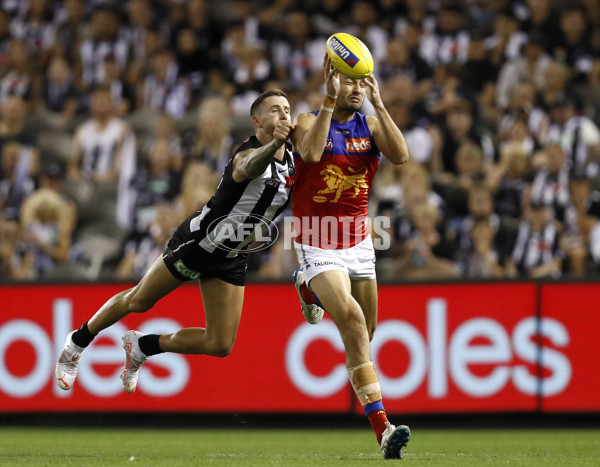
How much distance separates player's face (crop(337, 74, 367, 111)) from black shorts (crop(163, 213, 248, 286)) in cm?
162

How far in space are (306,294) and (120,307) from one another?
161 cm

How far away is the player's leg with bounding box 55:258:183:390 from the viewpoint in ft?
27.8

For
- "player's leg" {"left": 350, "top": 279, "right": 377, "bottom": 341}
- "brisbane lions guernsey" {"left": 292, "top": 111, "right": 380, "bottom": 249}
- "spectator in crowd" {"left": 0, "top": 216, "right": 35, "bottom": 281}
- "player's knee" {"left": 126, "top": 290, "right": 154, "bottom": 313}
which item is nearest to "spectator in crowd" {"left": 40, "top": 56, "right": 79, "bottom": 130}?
"spectator in crowd" {"left": 0, "top": 216, "right": 35, "bottom": 281}

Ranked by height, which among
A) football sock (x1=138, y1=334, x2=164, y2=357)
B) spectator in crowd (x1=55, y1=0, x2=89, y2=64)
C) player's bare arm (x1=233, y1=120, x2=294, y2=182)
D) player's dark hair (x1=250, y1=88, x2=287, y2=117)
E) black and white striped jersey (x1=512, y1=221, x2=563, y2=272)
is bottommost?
football sock (x1=138, y1=334, x2=164, y2=357)

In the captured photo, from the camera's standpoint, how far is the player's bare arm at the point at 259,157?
7523 mm

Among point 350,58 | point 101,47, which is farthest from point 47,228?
point 350,58

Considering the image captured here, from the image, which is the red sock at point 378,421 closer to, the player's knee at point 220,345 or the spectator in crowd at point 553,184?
the player's knee at point 220,345

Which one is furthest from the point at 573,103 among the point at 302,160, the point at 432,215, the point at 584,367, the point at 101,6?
the point at 101,6

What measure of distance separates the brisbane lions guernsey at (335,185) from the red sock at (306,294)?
71 centimetres

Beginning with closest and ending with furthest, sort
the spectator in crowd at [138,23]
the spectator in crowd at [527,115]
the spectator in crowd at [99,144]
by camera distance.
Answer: the spectator in crowd at [527,115] < the spectator in crowd at [99,144] < the spectator in crowd at [138,23]

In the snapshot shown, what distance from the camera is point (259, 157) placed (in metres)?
7.66

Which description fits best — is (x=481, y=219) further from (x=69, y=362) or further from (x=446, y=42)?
(x=69, y=362)

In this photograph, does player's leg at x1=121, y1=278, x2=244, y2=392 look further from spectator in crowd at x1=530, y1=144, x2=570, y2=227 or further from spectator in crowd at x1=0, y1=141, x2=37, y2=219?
spectator in crowd at x1=0, y1=141, x2=37, y2=219

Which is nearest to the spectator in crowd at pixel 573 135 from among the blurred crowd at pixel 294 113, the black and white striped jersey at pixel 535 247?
the blurred crowd at pixel 294 113
